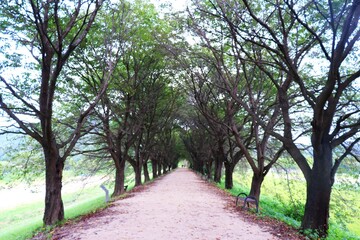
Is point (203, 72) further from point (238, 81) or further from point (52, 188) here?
point (52, 188)

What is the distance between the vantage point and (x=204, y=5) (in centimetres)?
1128

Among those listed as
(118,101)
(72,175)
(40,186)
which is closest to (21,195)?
(72,175)

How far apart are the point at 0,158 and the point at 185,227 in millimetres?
13450

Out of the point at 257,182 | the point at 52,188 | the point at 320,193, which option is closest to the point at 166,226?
the point at 320,193

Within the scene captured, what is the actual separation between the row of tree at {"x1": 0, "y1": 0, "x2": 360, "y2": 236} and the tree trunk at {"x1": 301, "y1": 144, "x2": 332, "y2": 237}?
0.02m

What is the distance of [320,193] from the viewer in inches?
287

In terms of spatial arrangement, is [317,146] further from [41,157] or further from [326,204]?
[41,157]

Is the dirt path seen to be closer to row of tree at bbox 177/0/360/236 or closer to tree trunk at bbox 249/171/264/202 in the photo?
row of tree at bbox 177/0/360/236

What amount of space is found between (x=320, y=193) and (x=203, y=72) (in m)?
10.8

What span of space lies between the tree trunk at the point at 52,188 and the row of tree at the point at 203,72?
33 millimetres

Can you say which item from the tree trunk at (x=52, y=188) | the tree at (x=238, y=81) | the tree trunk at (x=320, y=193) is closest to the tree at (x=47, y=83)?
the tree trunk at (x=52, y=188)

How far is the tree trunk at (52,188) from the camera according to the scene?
9.90 metres

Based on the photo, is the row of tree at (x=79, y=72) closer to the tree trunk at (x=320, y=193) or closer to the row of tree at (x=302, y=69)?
the row of tree at (x=302, y=69)

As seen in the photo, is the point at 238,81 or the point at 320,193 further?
the point at 238,81
